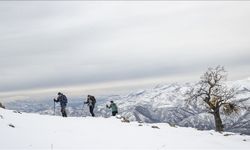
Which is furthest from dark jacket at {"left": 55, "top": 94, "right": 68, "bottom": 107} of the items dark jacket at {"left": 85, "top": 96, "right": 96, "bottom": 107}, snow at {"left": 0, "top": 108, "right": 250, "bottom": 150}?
snow at {"left": 0, "top": 108, "right": 250, "bottom": 150}

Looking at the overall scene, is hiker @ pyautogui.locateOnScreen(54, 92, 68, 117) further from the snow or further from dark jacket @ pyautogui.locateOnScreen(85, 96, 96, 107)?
the snow

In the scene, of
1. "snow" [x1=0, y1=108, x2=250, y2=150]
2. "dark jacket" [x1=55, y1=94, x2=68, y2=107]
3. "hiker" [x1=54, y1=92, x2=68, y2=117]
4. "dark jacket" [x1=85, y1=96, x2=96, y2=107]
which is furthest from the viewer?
"dark jacket" [x1=85, y1=96, x2=96, y2=107]

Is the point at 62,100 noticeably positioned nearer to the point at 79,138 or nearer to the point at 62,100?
the point at 62,100

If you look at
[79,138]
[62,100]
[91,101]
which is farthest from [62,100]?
[79,138]

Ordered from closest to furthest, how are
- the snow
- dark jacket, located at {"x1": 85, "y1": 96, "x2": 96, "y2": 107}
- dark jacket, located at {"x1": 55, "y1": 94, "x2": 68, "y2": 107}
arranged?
the snow, dark jacket, located at {"x1": 55, "y1": 94, "x2": 68, "y2": 107}, dark jacket, located at {"x1": 85, "y1": 96, "x2": 96, "y2": 107}

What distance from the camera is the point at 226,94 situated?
53156 mm

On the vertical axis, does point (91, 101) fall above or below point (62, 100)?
below

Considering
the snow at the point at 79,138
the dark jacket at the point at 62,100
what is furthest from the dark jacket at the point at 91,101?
the snow at the point at 79,138

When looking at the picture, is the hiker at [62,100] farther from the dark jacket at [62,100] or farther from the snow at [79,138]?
the snow at [79,138]

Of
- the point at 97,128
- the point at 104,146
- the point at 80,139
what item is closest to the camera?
the point at 104,146

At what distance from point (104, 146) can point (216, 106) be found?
36.3 m

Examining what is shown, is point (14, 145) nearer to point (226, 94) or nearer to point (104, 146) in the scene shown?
point (104, 146)

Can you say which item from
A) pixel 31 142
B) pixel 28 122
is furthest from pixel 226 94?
pixel 31 142

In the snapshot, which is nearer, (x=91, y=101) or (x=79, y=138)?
(x=79, y=138)
